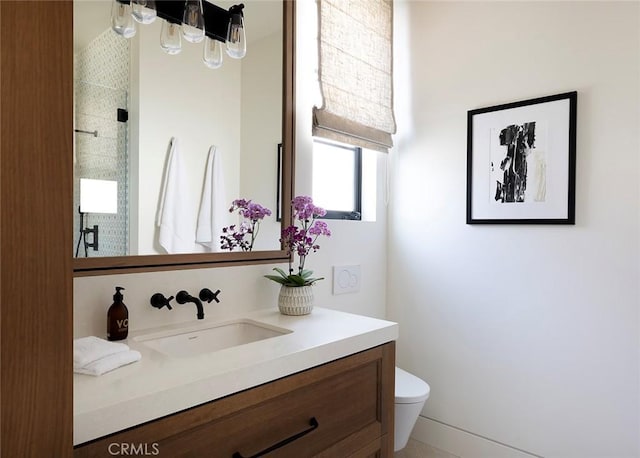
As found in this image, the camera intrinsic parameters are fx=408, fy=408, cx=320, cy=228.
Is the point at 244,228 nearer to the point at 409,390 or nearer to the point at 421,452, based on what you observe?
the point at 409,390

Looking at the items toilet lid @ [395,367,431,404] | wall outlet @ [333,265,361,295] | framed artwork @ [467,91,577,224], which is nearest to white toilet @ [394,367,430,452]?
toilet lid @ [395,367,431,404]

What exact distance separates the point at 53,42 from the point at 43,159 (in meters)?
0.14

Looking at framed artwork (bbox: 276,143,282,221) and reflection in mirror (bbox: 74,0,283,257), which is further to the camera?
framed artwork (bbox: 276,143,282,221)

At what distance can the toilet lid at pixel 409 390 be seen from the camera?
175 cm

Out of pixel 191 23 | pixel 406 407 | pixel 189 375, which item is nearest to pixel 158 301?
pixel 189 375

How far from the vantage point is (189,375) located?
2.87 feet

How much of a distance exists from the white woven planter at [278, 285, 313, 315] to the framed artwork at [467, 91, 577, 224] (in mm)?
1004

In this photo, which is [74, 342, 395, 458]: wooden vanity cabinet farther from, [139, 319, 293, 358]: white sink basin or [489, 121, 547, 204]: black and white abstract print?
[489, 121, 547, 204]: black and white abstract print

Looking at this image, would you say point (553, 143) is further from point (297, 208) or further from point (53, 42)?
point (53, 42)

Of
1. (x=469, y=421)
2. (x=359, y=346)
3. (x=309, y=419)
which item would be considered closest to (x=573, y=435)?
(x=469, y=421)

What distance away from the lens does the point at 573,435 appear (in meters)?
1.78

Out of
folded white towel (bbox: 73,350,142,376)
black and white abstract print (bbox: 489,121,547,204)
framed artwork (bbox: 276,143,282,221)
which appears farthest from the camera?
black and white abstract print (bbox: 489,121,547,204)

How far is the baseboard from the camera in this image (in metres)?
1.97

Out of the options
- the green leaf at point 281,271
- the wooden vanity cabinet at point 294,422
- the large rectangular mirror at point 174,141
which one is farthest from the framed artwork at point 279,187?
the wooden vanity cabinet at point 294,422
